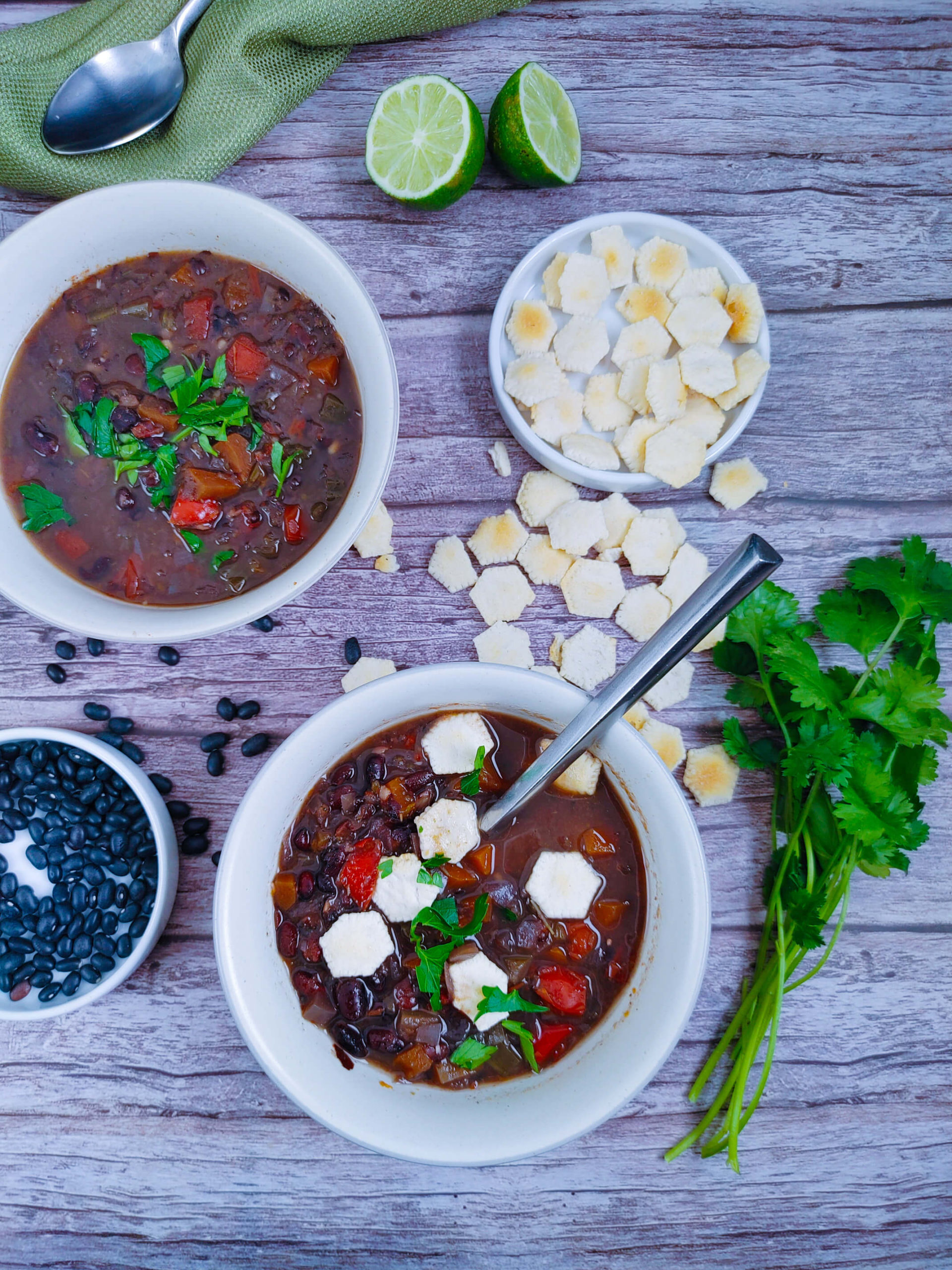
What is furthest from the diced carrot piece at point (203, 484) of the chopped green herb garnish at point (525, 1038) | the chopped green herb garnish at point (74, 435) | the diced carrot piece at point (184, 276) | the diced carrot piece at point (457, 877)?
the chopped green herb garnish at point (525, 1038)

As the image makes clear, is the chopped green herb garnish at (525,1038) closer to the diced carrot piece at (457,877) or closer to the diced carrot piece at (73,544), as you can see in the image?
the diced carrot piece at (457,877)

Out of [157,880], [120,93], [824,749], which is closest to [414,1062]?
[157,880]

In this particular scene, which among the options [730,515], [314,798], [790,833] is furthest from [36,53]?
[790,833]

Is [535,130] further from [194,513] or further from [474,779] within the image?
[474,779]

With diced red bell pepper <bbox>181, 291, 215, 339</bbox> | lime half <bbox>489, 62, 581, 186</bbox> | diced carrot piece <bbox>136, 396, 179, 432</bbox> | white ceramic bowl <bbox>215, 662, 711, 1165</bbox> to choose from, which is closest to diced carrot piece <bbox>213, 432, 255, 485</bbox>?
diced carrot piece <bbox>136, 396, 179, 432</bbox>

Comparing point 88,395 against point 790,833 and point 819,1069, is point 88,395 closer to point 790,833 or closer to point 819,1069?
point 790,833
